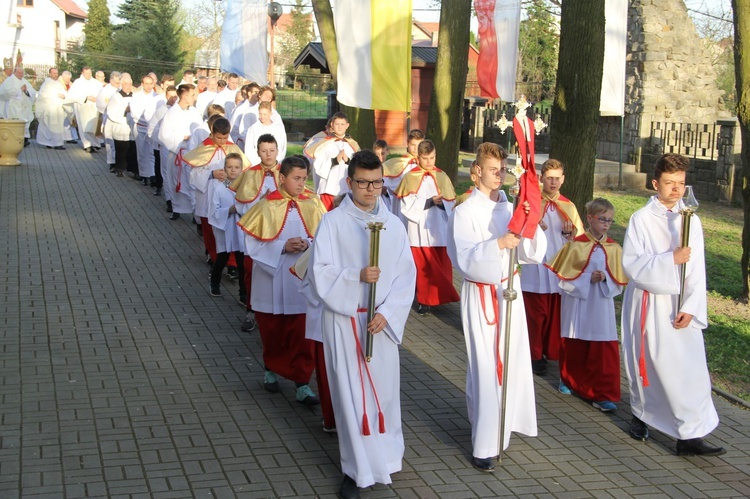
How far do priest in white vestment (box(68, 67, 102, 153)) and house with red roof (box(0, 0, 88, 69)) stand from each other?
4597cm

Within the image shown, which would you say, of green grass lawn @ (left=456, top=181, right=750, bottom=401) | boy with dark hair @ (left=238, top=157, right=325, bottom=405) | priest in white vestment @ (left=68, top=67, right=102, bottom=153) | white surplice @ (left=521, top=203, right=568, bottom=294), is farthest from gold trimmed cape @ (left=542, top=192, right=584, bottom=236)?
priest in white vestment @ (left=68, top=67, right=102, bottom=153)

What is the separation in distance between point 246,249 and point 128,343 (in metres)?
1.88

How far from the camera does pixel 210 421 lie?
681 cm

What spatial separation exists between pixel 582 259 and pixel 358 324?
261cm

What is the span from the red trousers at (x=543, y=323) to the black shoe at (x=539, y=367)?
0.05 meters

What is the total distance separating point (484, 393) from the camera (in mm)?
6117

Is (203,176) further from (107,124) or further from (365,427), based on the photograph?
(107,124)

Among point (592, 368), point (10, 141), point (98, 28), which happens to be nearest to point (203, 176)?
point (592, 368)

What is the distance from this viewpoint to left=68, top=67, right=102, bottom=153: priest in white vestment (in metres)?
24.6

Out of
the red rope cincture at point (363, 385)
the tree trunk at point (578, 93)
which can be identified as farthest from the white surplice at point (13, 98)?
the red rope cincture at point (363, 385)

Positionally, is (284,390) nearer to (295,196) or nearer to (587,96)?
(295,196)

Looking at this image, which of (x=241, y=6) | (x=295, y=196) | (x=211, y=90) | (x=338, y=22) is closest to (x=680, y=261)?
(x=295, y=196)

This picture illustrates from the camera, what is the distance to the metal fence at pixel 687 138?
20.7 meters

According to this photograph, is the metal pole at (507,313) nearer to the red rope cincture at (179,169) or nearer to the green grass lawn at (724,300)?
the green grass lawn at (724,300)
